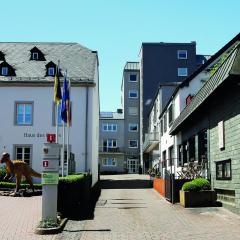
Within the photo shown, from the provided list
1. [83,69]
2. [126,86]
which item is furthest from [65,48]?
[126,86]

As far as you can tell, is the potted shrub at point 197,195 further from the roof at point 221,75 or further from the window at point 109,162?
the window at point 109,162

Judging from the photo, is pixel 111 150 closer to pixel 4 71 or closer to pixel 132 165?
pixel 132 165

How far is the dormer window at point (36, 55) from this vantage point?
3539 cm

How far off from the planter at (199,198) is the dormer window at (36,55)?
71.2ft

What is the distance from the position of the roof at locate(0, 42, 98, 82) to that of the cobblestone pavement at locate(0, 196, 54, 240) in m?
14.5

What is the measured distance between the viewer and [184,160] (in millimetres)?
26312

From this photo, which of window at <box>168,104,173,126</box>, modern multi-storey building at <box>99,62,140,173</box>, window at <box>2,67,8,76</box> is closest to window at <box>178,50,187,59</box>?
modern multi-storey building at <box>99,62,140,173</box>

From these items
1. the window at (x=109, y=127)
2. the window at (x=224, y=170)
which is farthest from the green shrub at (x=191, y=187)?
the window at (x=109, y=127)

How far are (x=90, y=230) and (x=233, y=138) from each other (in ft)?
19.0

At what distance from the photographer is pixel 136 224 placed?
12539 mm

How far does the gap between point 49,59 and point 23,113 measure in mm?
5782

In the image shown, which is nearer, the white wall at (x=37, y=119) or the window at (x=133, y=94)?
the white wall at (x=37, y=119)

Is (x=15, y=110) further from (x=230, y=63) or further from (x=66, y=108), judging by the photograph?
(x=230, y=63)

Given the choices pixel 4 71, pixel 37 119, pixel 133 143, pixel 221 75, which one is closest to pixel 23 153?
pixel 37 119
